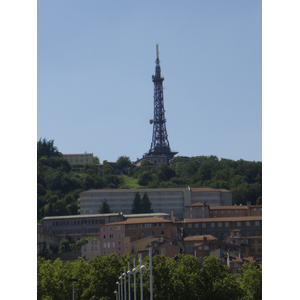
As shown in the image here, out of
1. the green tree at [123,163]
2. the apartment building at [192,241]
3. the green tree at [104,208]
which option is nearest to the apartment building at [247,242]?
the apartment building at [192,241]

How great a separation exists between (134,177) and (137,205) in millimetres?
33284

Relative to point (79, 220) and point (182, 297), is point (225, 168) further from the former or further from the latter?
point (182, 297)

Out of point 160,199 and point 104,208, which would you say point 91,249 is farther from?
point 160,199

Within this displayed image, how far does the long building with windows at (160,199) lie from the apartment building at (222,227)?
19923 millimetres

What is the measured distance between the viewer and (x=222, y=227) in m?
69.8

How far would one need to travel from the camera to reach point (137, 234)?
6644cm

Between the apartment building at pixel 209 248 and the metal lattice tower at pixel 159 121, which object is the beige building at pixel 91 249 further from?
the metal lattice tower at pixel 159 121

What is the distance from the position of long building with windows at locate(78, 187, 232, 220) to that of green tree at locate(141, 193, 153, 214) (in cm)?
203

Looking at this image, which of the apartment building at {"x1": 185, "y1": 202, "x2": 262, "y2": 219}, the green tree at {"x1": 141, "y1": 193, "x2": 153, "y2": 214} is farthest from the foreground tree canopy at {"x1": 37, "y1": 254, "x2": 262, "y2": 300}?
the green tree at {"x1": 141, "y1": 193, "x2": 153, "y2": 214}

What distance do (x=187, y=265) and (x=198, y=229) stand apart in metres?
29.2

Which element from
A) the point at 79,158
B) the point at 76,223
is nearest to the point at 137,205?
the point at 76,223

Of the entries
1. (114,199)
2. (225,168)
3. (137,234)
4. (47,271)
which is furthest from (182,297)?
(225,168)

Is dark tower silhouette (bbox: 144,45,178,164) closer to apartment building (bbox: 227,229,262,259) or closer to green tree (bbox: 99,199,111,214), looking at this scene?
green tree (bbox: 99,199,111,214)

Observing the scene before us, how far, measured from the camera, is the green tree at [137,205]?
3462 inches
